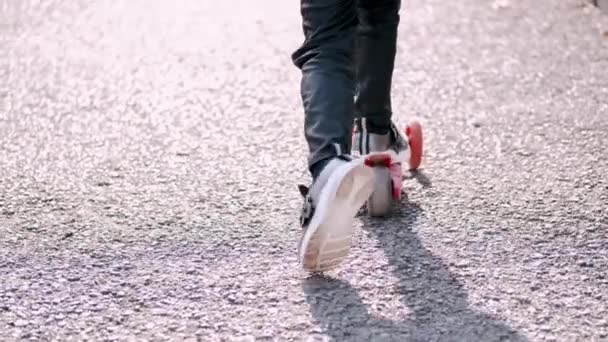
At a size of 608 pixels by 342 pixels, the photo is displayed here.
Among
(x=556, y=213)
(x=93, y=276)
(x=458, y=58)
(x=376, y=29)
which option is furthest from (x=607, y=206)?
(x=458, y=58)

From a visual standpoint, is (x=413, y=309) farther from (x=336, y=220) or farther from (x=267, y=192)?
(x=267, y=192)

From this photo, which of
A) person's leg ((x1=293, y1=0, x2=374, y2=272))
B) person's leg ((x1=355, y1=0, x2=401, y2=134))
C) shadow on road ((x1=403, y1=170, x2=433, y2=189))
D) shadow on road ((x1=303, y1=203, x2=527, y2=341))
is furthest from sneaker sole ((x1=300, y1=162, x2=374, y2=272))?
shadow on road ((x1=403, y1=170, x2=433, y2=189))

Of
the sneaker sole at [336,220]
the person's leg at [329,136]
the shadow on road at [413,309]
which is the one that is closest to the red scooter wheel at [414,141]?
the shadow on road at [413,309]

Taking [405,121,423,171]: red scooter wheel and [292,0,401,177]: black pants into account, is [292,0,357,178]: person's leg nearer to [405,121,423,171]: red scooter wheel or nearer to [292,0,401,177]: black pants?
[292,0,401,177]: black pants

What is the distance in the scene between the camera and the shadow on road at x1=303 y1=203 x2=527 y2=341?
318 cm

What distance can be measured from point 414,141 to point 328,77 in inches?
42.4

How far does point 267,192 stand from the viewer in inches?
176

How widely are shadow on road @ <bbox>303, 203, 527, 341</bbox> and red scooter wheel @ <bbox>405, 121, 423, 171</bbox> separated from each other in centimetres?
77

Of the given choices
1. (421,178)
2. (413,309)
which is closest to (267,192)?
(421,178)

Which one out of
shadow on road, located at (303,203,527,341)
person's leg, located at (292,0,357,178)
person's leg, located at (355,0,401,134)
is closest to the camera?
shadow on road, located at (303,203,527,341)

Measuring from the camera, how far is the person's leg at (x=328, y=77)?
3506 mm

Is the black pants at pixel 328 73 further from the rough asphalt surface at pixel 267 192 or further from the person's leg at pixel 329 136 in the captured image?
the rough asphalt surface at pixel 267 192

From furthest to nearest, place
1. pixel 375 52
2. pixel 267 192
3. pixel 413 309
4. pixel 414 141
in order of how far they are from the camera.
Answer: pixel 414 141 → pixel 267 192 → pixel 375 52 → pixel 413 309

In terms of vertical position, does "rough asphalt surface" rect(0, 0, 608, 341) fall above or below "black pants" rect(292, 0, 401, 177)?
below
